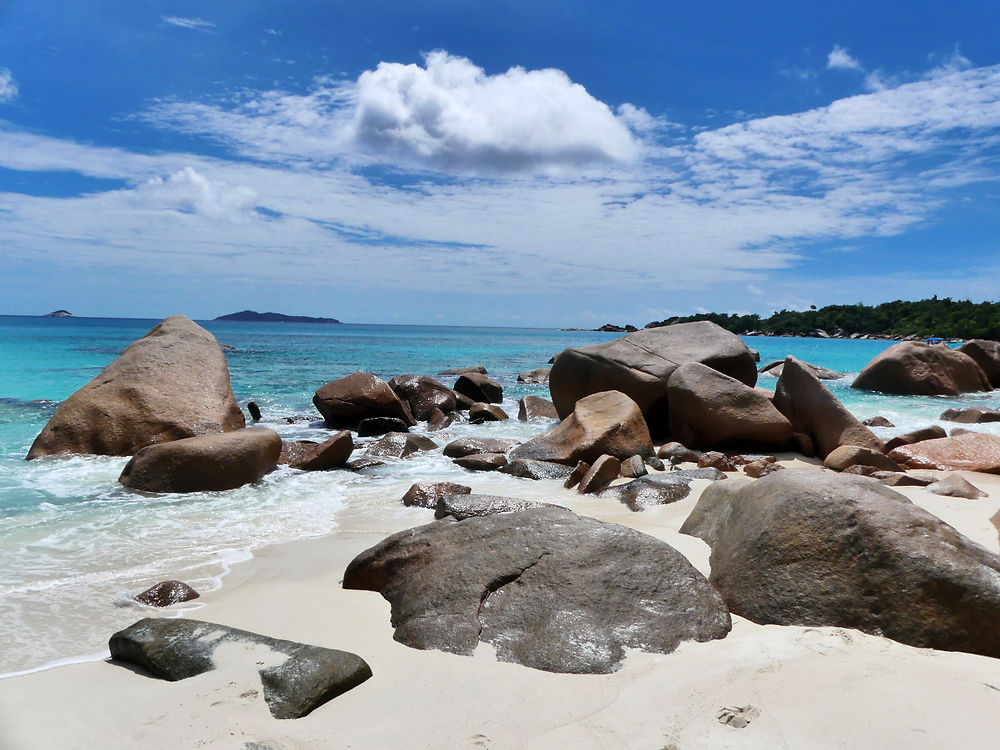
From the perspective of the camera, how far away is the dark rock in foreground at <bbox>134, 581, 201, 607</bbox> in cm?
392

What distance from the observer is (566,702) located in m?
2.60

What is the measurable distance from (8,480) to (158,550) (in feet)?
11.6

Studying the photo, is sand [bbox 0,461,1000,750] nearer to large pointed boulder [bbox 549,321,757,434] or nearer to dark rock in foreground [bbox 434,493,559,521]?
dark rock in foreground [bbox 434,493,559,521]

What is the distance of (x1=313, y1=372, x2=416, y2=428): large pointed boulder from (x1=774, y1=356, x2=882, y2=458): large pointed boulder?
637 cm

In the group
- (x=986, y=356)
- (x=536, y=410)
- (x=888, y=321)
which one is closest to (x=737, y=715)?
(x=536, y=410)

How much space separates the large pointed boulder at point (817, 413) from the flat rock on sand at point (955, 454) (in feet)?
1.17

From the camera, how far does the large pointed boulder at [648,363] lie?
35.0 ft

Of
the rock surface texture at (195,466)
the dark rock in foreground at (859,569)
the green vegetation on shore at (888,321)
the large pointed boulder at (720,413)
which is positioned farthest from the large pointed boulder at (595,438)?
the green vegetation on shore at (888,321)

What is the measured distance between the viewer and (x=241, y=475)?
286 inches

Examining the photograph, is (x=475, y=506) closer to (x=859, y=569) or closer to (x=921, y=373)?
(x=859, y=569)

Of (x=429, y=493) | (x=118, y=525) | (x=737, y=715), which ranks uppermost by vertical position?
(x=737, y=715)

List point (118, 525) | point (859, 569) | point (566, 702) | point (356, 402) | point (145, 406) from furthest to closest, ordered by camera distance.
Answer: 1. point (356, 402)
2. point (145, 406)
3. point (118, 525)
4. point (859, 569)
5. point (566, 702)

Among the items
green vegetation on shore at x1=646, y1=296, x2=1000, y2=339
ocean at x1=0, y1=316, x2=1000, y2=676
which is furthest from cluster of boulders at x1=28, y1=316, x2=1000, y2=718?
green vegetation on shore at x1=646, y1=296, x2=1000, y2=339

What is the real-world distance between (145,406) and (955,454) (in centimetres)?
1011
